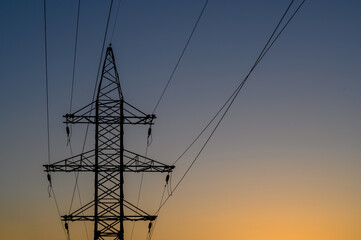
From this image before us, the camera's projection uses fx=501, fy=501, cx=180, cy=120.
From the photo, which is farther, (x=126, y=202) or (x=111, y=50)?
(x=111, y=50)

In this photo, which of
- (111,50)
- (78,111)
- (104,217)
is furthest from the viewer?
(111,50)

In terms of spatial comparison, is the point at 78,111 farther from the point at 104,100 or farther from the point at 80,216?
the point at 80,216

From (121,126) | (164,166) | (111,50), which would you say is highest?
(111,50)

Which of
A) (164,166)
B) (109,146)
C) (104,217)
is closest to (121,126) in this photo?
(109,146)

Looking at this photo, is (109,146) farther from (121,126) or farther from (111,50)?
(111,50)

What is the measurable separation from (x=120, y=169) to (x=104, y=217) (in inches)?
83.2

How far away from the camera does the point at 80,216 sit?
69.2ft

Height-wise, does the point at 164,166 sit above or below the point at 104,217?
above

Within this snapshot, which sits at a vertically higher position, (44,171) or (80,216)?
(44,171)

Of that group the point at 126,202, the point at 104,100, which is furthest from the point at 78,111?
the point at 126,202

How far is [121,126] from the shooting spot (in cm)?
A: 2236

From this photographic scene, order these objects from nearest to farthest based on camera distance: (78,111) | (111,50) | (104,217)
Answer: (104,217) < (78,111) < (111,50)

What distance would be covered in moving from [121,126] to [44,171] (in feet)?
12.6

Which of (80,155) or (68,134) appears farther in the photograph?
(68,134)
